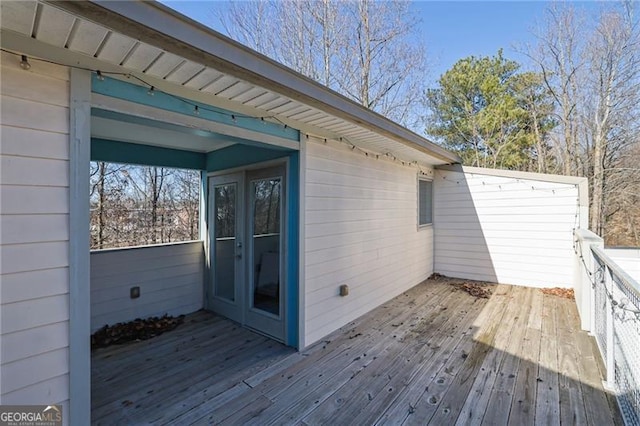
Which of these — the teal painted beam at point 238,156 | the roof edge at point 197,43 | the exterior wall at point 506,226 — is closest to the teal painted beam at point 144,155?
the teal painted beam at point 238,156

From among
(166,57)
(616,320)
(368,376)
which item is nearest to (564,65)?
(616,320)

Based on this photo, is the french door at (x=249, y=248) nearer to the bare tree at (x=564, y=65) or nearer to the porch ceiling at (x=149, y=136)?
the porch ceiling at (x=149, y=136)

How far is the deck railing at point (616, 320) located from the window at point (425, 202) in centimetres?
279

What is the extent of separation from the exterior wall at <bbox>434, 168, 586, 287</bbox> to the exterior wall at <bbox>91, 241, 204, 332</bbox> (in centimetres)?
500

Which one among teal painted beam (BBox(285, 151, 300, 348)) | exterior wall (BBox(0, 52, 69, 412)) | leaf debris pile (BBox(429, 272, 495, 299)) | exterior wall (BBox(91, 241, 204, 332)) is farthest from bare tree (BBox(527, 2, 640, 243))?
exterior wall (BBox(0, 52, 69, 412))

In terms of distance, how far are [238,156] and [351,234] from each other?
1.75 m

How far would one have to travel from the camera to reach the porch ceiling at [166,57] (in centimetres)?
130

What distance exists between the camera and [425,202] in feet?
21.0

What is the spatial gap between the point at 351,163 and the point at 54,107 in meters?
2.96

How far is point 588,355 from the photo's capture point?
2998 mm

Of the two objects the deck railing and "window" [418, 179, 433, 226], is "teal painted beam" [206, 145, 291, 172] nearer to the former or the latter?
the deck railing

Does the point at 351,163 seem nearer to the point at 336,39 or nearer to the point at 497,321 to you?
the point at 497,321

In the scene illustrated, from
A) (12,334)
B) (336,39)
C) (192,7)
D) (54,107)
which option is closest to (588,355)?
(12,334)

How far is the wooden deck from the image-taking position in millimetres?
2164
